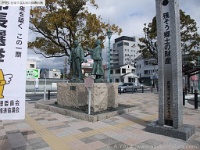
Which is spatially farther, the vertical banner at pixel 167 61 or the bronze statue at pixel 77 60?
the bronze statue at pixel 77 60

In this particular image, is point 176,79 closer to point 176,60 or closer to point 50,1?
point 176,60

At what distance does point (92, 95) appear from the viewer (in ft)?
24.2

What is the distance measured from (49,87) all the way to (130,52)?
53.0 m

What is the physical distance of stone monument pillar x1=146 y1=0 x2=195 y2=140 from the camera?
4898mm

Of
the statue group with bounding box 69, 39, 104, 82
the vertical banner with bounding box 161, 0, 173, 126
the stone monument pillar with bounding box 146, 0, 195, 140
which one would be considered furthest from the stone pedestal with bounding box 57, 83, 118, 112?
the vertical banner with bounding box 161, 0, 173, 126

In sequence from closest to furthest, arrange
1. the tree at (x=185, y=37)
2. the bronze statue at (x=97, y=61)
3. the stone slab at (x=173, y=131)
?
the stone slab at (x=173, y=131)
the bronze statue at (x=97, y=61)
the tree at (x=185, y=37)

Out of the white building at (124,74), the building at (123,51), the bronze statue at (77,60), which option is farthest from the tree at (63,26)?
the building at (123,51)

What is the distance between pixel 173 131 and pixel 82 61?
5.99 meters

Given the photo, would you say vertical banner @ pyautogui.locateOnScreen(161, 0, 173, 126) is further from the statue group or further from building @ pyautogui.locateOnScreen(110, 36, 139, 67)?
building @ pyautogui.locateOnScreen(110, 36, 139, 67)

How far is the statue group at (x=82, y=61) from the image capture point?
8578mm

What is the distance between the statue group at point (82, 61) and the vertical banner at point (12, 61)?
5713mm

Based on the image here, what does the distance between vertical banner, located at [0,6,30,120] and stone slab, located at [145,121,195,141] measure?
3.88m

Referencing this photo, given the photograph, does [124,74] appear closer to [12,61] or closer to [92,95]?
[92,95]

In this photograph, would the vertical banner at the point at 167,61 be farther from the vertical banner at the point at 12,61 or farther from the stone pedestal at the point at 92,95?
the vertical banner at the point at 12,61
